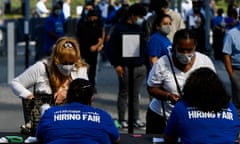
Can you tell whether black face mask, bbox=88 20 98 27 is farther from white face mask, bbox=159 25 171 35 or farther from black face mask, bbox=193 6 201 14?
black face mask, bbox=193 6 201 14

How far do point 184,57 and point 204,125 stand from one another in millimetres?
1819

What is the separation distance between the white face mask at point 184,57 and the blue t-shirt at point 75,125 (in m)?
1.86

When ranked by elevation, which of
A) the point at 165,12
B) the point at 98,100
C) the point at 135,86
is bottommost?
the point at 98,100


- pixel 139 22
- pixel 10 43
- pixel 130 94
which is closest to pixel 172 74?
pixel 130 94

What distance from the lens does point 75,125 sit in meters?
6.07

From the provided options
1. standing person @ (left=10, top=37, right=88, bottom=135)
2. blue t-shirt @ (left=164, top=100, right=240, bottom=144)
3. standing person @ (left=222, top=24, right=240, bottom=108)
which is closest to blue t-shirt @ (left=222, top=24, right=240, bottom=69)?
standing person @ (left=222, top=24, right=240, bottom=108)

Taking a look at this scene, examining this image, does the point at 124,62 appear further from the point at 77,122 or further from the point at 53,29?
the point at 53,29

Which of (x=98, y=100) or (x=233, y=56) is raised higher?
(x=233, y=56)

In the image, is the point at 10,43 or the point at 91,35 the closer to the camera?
the point at 91,35

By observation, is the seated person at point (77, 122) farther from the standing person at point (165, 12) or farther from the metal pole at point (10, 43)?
the metal pole at point (10, 43)

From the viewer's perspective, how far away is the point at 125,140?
23.7ft

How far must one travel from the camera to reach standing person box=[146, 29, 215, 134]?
314 inches

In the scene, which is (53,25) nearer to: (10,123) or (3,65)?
(3,65)

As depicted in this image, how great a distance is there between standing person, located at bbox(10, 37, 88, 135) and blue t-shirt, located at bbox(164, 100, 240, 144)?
1.68 m
